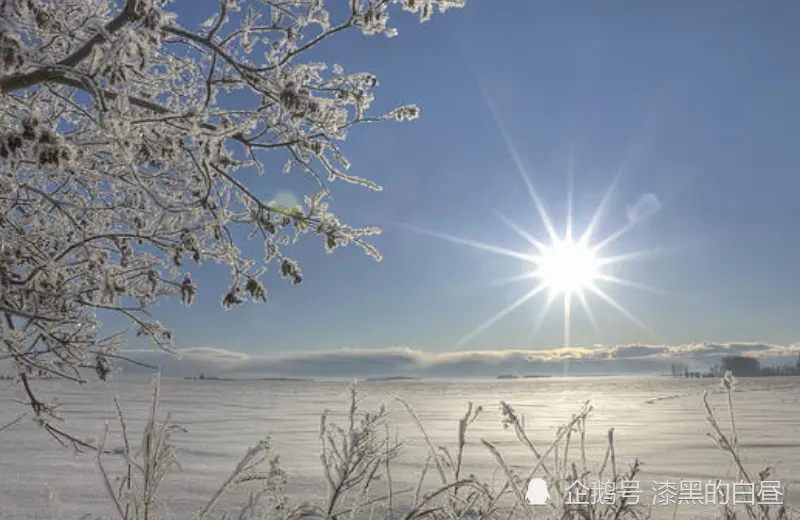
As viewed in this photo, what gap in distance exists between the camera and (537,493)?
184cm

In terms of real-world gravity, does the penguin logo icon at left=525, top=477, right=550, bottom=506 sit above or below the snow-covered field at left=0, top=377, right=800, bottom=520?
above

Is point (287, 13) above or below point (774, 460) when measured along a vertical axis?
above

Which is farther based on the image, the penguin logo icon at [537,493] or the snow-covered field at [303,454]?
the snow-covered field at [303,454]

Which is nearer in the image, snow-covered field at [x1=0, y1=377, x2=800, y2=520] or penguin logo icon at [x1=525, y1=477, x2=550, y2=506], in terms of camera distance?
penguin logo icon at [x1=525, y1=477, x2=550, y2=506]

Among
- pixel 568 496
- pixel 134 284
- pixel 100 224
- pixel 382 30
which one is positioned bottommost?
pixel 568 496

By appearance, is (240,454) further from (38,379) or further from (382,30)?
(382,30)

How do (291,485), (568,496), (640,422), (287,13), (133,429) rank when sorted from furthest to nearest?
(640,422), (133,429), (291,485), (287,13), (568,496)

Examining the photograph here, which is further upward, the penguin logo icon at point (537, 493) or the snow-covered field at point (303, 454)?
the penguin logo icon at point (537, 493)

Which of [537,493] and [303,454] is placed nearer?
[537,493]

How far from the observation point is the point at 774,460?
7809 mm

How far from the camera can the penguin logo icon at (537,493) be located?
1819mm

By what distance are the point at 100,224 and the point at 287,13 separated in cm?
185

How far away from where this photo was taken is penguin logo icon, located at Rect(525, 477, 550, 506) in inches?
71.6

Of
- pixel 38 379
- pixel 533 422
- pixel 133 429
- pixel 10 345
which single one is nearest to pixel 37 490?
pixel 38 379
